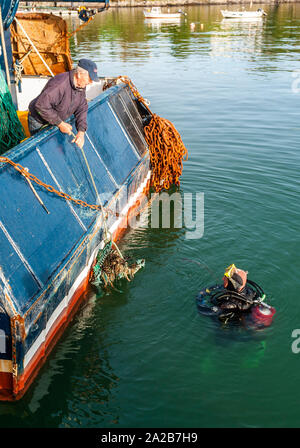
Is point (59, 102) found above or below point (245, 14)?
below

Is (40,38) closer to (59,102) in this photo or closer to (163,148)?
(163,148)

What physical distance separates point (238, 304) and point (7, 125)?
17.1ft

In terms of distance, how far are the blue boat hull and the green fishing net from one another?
4.06 feet

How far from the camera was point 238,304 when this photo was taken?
239 inches

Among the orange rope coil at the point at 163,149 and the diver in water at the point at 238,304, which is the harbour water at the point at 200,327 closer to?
the diver in water at the point at 238,304

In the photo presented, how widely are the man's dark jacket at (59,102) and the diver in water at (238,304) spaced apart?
12.2 ft

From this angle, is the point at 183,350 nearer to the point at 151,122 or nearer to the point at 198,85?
the point at 151,122

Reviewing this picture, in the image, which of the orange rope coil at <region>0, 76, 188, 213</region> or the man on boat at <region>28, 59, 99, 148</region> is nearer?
the man on boat at <region>28, 59, 99, 148</region>

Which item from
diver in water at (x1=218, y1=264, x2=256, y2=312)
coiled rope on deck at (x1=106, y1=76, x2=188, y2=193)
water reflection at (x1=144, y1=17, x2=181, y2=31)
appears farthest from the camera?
water reflection at (x1=144, y1=17, x2=181, y2=31)

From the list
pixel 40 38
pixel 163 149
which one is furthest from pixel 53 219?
pixel 40 38

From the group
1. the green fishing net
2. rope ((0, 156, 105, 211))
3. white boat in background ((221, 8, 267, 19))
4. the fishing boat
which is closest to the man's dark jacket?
the fishing boat

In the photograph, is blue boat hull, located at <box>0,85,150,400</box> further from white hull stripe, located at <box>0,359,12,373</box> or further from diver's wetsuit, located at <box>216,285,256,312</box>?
diver's wetsuit, located at <box>216,285,256,312</box>

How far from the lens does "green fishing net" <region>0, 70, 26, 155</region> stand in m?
7.69
